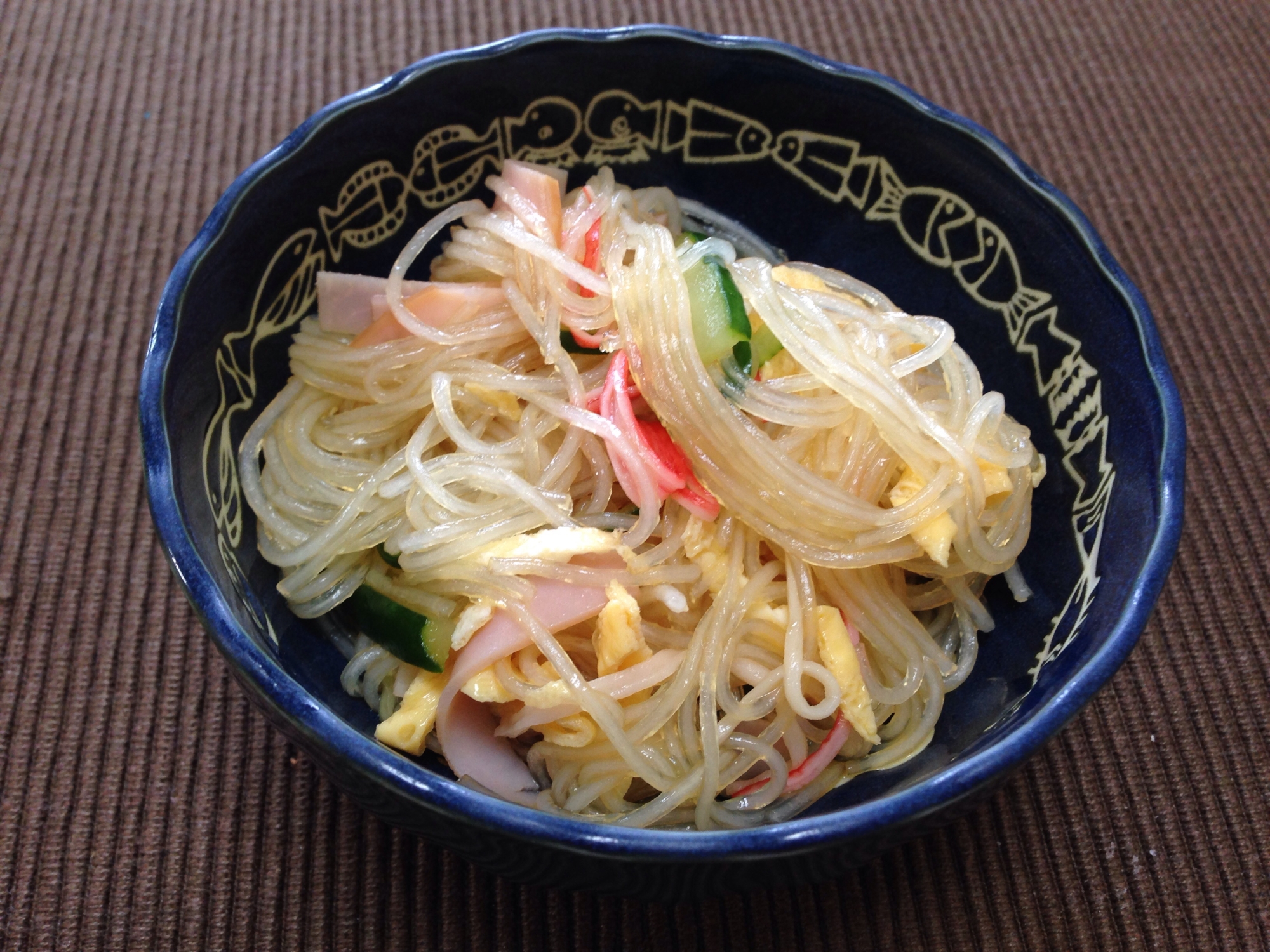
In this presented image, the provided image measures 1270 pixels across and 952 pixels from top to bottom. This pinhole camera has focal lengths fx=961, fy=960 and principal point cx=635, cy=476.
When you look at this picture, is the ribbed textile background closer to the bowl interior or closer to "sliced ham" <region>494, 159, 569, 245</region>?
the bowl interior

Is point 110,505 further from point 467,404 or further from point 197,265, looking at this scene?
point 467,404

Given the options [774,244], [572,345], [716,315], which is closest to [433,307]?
[572,345]

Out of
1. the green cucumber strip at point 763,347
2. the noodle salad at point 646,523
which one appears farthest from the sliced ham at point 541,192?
the green cucumber strip at point 763,347

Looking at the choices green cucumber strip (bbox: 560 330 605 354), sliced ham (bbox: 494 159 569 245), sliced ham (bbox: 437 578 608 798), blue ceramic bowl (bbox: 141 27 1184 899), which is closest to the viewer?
blue ceramic bowl (bbox: 141 27 1184 899)

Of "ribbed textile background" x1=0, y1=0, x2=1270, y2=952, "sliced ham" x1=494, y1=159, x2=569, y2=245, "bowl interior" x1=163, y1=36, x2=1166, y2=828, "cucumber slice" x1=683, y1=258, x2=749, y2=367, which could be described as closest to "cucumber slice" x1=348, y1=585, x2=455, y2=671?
"bowl interior" x1=163, y1=36, x2=1166, y2=828

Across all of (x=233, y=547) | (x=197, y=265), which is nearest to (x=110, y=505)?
(x=233, y=547)

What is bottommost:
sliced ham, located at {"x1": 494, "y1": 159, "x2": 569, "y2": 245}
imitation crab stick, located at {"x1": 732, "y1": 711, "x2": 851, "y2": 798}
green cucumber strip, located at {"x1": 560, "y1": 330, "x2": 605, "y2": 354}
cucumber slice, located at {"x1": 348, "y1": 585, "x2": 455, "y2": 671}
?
imitation crab stick, located at {"x1": 732, "y1": 711, "x2": 851, "y2": 798}
